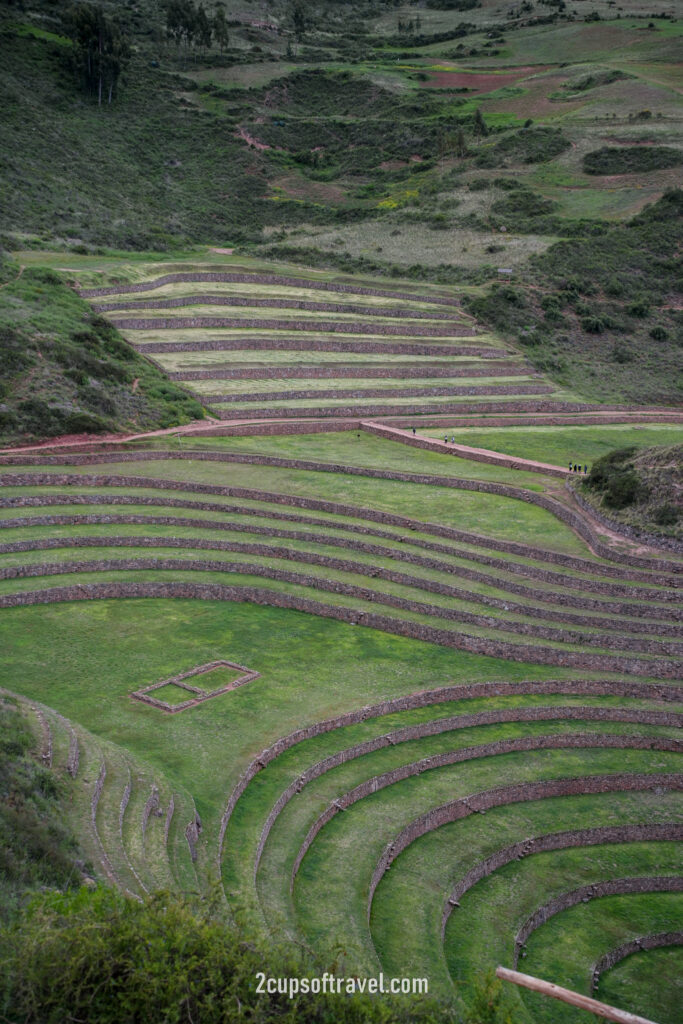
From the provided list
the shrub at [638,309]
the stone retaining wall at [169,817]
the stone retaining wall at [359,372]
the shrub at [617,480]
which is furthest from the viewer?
the shrub at [638,309]

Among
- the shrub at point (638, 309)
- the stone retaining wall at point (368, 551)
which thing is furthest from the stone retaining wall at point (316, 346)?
the stone retaining wall at point (368, 551)

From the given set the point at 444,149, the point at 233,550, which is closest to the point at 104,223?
the point at 444,149

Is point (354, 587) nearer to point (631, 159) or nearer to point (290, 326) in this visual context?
point (290, 326)

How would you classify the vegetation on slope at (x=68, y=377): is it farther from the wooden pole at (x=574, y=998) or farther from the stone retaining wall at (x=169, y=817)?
the wooden pole at (x=574, y=998)

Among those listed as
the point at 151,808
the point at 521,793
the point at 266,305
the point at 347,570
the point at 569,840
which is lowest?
the point at 569,840

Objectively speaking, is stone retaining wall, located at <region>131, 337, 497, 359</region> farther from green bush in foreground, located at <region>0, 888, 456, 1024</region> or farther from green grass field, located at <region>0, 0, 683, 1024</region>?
green bush in foreground, located at <region>0, 888, 456, 1024</region>

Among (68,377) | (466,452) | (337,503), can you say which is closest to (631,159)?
(466,452)
